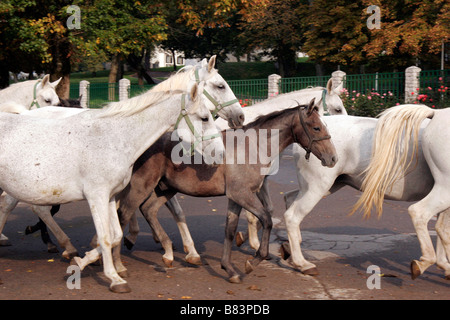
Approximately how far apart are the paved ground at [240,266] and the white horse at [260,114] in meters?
0.17

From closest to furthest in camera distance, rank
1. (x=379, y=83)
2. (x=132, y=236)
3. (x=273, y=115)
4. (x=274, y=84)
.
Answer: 1. (x=273, y=115)
2. (x=132, y=236)
3. (x=379, y=83)
4. (x=274, y=84)

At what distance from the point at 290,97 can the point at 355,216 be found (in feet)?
8.10

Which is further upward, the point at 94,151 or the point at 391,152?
the point at 94,151

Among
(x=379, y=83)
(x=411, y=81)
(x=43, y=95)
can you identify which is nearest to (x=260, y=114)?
(x=43, y=95)

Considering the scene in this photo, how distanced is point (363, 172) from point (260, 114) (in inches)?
84.3

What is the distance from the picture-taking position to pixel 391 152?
6.34m

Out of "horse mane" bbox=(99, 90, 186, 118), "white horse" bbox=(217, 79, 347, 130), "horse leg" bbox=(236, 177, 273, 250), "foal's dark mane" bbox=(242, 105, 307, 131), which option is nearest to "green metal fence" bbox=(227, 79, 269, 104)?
"white horse" bbox=(217, 79, 347, 130)

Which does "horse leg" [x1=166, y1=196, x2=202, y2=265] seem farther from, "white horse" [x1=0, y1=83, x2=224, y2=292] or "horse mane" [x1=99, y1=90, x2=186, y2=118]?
"horse mane" [x1=99, y1=90, x2=186, y2=118]

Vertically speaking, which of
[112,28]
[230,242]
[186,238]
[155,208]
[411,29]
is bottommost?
[186,238]

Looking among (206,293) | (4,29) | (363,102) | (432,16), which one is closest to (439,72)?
(363,102)

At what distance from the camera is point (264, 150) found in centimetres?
657

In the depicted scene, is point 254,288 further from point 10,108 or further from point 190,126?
point 10,108

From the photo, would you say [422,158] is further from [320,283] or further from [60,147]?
[60,147]

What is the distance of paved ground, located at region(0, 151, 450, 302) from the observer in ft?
19.0
